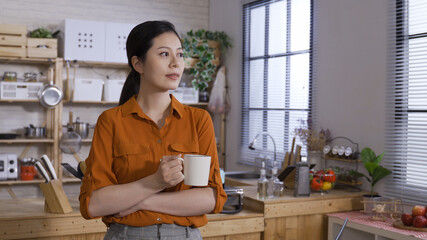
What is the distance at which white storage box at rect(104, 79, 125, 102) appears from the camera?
523cm

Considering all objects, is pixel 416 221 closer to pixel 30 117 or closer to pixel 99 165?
pixel 99 165

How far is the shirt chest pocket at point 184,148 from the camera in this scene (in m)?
1.31

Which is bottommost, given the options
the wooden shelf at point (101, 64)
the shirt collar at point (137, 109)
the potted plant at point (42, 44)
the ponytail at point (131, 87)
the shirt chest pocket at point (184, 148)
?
the shirt chest pocket at point (184, 148)

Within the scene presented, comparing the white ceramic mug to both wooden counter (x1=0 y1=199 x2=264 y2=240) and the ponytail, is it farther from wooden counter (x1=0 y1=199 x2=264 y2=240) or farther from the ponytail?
wooden counter (x1=0 y1=199 x2=264 y2=240)

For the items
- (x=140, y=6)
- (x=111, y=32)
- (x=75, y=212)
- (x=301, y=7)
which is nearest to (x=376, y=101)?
(x=301, y=7)

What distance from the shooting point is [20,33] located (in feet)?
15.8

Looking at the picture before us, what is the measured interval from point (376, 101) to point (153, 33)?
262cm

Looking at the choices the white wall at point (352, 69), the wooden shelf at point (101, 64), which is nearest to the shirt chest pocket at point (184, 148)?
the white wall at point (352, 69)

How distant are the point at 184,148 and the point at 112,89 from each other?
13.4 feet

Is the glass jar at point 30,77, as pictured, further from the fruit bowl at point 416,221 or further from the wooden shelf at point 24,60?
the fruit bowl at point 416,221

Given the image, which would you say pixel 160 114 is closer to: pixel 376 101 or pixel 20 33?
pixel 376 101

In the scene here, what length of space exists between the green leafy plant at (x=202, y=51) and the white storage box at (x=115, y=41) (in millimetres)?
676

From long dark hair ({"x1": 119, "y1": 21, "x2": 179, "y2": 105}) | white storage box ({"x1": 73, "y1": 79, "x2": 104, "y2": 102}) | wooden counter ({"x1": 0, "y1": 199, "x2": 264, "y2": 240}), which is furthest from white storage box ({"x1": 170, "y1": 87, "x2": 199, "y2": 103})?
long dark hair ({"x1": 119, "y1": 21, "x2": 179, "y2": 105})

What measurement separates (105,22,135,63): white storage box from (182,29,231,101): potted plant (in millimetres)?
676
